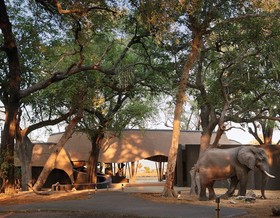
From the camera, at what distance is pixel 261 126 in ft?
114

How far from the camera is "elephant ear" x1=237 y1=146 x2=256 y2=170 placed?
16.6 metres

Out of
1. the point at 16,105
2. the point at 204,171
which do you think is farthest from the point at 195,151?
the point at 16,105

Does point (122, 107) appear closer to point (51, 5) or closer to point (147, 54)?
point (147, 54)

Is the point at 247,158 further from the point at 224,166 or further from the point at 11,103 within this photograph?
the point at 11,103

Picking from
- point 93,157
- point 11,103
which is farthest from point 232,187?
point 93,157

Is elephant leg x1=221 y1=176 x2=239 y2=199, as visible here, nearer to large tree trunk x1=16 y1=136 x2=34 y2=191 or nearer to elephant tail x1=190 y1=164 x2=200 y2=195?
elephant tail x1=190 y1=164 x2=200 y2=195

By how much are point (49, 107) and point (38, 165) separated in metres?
8.14

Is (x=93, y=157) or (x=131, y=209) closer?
(x=131, y=209)

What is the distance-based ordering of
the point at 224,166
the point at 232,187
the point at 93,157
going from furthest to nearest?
the point at 93,157 < the point at 232,187 < the point at 224,166

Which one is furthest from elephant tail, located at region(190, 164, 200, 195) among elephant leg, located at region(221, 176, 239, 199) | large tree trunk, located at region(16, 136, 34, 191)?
large tree trunk, located at region(16, 136, 34, 191)

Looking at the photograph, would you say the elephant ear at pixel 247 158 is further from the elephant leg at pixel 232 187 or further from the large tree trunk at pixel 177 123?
the large tree trunk at pixel 177 123

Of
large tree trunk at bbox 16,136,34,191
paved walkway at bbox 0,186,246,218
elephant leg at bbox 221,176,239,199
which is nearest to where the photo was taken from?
paved walkway at bbox 0,186,246,218

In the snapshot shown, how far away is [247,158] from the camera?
16.6 m

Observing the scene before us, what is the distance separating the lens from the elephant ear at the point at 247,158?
655 inches
